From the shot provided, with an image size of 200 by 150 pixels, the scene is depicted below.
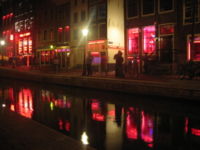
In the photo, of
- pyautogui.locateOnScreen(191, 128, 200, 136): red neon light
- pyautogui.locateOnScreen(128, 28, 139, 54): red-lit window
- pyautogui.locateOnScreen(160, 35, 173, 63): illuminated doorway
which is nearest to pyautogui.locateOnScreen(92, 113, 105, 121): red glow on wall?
pyautogui.locateOnScreen(191, 128, 200, 136): red neon light

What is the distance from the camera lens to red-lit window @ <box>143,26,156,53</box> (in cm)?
2311

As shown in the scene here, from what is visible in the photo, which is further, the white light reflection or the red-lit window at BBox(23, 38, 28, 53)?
the red-lit window at BBox(23, 38, 28, 53)

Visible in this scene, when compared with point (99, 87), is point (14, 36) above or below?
above

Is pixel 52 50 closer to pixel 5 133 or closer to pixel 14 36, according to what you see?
pixel 14 36

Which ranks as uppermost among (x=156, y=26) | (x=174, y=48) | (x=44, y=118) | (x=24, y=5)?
(x=24, y=5)

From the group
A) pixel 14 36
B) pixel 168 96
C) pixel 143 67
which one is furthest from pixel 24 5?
pixel 168 96

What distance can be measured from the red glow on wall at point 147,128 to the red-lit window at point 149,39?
595 inches

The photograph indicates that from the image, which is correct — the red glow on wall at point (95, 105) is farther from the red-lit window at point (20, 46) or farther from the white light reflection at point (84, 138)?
the red-lit window at point (20, 46)

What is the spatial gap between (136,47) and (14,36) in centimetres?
3531

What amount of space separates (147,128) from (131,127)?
51 centimetres

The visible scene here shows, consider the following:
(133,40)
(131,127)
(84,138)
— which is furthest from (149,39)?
(84,138)

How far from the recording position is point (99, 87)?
1634cm

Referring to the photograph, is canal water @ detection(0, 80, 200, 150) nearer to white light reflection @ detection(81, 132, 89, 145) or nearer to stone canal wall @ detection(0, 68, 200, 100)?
white light reflection @ detection(81, 132, 89, 145)

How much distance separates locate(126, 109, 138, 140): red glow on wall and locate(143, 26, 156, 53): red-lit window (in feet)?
50.0
